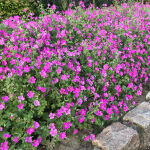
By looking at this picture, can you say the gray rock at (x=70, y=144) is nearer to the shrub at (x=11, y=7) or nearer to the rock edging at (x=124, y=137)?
the rock edging at (x=124, y=137)

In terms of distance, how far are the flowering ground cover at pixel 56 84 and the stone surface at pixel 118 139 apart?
121mm

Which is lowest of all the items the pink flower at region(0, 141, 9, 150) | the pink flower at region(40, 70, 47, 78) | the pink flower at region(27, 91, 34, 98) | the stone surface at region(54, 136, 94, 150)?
the stone surface at region(54, 136, 94, 150)

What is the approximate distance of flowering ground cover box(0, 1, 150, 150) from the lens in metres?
2.10

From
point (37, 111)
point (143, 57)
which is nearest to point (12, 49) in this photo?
point (37, 111)

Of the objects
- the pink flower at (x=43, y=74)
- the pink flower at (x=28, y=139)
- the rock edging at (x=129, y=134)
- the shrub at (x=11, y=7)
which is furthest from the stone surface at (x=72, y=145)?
the shrub at (x=11, y=7)

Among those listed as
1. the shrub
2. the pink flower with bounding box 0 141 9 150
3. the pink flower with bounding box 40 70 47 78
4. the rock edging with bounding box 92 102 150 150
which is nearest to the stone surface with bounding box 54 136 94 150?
the rock edging with bounding box 92 102 150 150

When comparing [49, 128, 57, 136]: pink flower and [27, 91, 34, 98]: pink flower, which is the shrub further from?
[49, 128, 57, 136]: pink flower

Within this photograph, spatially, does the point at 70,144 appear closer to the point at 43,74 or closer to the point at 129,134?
the point at 129,134

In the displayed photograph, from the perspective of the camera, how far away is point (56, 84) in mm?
2570

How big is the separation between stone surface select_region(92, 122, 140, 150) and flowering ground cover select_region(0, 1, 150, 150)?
0.12 metres

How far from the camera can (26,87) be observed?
7.67 feet

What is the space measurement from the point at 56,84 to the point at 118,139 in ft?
3.17

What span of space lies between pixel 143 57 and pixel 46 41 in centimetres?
210

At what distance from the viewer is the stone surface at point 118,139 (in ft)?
7.27
